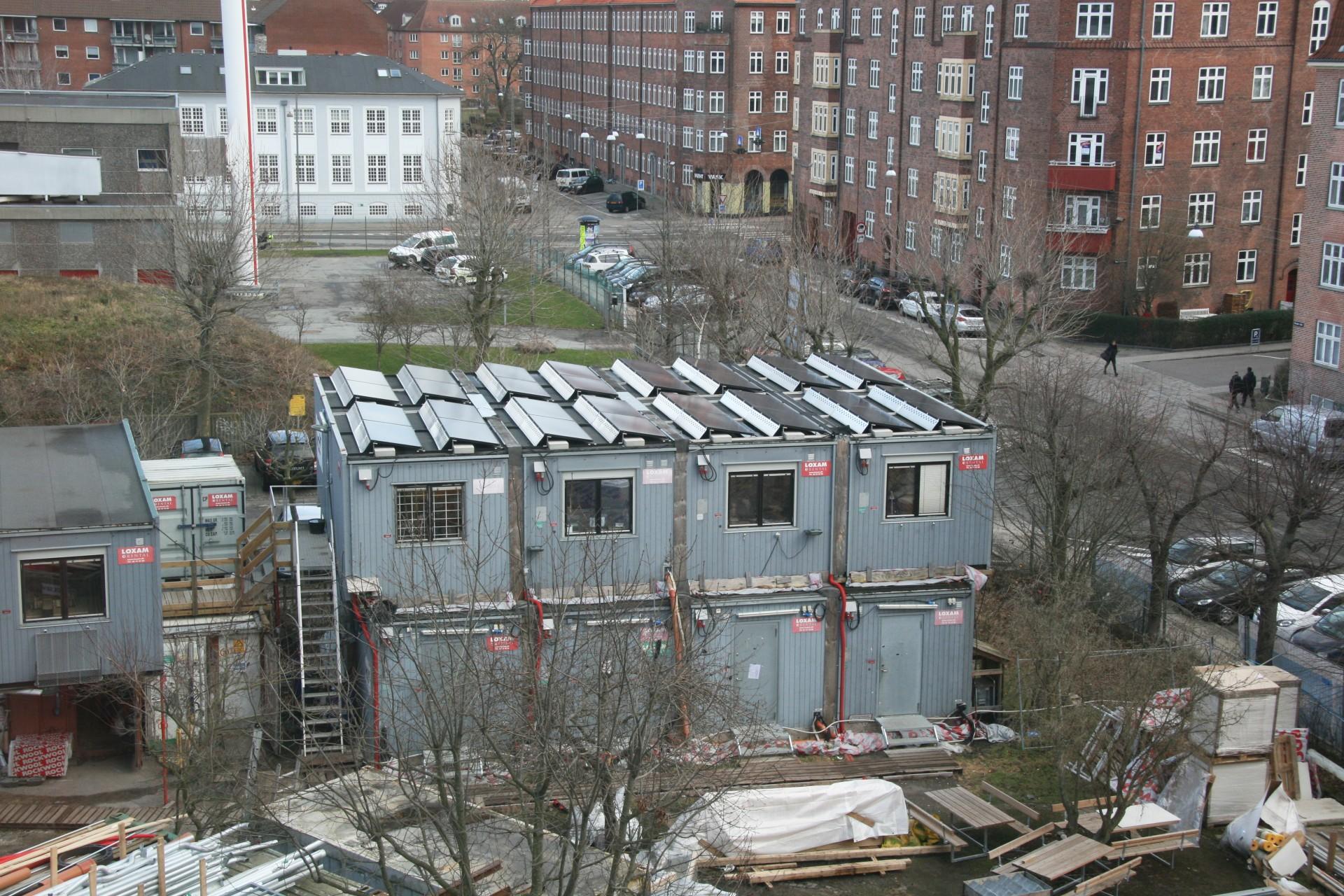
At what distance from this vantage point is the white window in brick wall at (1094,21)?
51.8m

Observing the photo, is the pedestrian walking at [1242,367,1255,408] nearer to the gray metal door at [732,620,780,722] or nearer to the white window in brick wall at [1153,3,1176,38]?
the white window in brick wall at [1153,3,1176,38]

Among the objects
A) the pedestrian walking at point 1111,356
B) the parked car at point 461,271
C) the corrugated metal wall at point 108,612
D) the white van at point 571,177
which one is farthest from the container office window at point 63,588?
the white van at point 571,177

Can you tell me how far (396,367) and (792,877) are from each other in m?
29.1

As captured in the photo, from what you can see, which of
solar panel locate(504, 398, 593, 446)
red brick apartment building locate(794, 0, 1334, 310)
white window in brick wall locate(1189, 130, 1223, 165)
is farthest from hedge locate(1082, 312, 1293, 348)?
solar panel locate(504, 398, 593, 446)

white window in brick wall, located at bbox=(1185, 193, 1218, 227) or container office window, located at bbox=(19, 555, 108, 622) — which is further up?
white window in brick wall, located at bbox=(1185, 193, 1218, 227)

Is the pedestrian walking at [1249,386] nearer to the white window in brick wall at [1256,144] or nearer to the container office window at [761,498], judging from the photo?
the white window in brick wall at [1256,144]

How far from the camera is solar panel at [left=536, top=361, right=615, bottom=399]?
938 inches

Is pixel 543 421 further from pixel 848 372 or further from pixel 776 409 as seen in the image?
pixel 848 372

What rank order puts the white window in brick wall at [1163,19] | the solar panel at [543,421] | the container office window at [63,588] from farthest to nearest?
1. the white window in brick wall at [1163,19]
2. the solar panel at [543,421]
3. the container office window at [63,588]

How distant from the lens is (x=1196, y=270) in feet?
180

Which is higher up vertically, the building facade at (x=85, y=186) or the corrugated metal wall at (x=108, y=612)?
the building facade at (x=85, y=186)

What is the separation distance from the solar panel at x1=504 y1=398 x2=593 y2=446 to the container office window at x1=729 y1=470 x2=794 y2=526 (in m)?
2.34

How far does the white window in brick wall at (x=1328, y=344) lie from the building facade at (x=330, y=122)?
45.5 meters

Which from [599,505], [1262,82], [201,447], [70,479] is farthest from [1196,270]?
[70,479]
